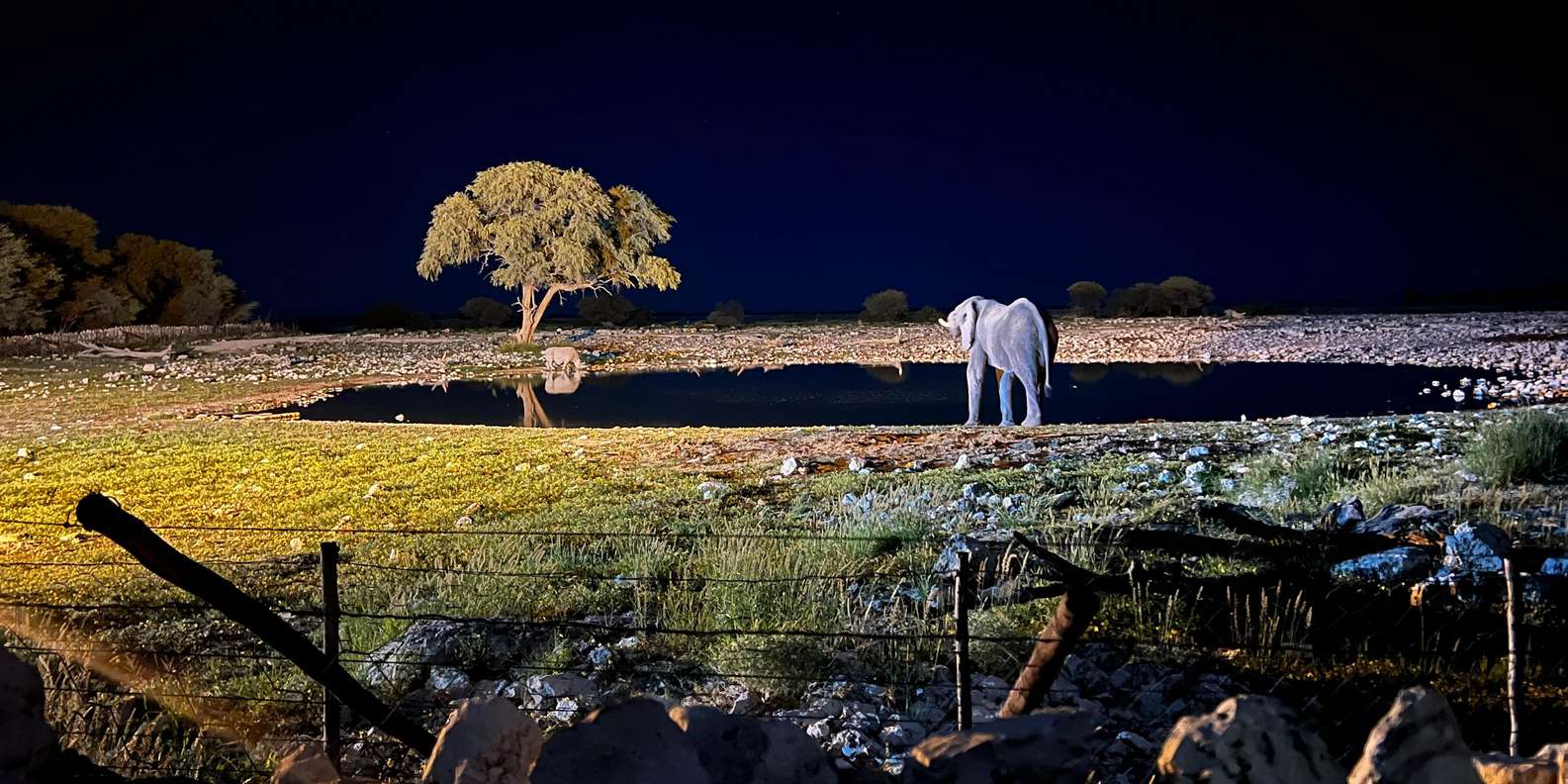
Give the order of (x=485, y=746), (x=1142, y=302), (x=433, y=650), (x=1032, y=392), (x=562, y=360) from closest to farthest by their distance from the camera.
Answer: (x=485, y=746) < (x=433, y=650) < (x=1032, y=392) < (x=562, y=360) < (x=1142, y=302)

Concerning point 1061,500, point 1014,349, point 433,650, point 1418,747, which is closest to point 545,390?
point 1014,349

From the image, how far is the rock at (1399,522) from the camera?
739cm

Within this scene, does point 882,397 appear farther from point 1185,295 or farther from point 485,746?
point 1185,295

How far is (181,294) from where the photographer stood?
54.3 m

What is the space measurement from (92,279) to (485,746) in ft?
188

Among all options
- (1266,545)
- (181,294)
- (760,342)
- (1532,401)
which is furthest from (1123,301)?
(1266,545)

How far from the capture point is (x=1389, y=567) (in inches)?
259

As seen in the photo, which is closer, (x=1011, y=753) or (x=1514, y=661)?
(x=1011, y=753)

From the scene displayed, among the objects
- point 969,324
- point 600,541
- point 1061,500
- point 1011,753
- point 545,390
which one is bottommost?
point 600,541

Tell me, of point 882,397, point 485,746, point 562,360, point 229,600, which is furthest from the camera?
point 562,360

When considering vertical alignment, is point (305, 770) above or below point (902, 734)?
above

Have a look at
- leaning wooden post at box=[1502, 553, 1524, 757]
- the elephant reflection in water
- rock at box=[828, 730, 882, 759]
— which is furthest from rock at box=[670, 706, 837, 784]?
the elephant reflection in water

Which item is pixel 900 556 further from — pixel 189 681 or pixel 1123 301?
pixel 1123 301

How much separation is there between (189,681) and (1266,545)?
712 cm
